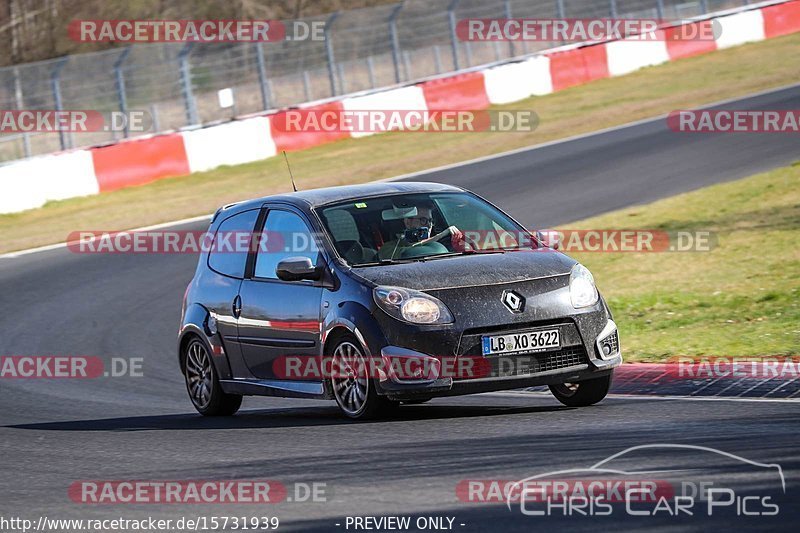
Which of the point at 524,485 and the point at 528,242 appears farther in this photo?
the point at 528,242

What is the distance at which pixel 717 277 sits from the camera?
1443cm

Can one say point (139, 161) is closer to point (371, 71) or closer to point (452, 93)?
point (371, 71)

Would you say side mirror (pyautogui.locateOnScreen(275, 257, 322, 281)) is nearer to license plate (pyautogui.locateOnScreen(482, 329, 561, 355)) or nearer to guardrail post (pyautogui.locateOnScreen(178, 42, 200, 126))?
license plate (pyautogui.locateOnScreen(482, 329, 561, 355))

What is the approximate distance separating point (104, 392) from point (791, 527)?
8.35 m

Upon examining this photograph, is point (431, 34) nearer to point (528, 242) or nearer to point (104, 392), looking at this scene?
point (104, 392)

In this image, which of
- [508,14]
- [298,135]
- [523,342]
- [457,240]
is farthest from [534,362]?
[508,14]

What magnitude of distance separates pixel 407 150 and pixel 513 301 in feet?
64.1

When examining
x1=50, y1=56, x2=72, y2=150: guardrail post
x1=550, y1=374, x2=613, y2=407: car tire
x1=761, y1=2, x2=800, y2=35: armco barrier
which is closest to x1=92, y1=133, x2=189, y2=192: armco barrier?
x1=50, y1=56, x2=72, y2=150: guardrail post

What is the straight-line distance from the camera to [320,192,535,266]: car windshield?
966cm

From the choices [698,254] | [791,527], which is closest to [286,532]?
[791,527]

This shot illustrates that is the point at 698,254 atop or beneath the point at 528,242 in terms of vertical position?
beneath

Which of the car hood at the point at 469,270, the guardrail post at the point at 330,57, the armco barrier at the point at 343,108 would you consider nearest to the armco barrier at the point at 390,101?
the armco barrier at the point at 343,108

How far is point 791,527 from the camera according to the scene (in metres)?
5.45

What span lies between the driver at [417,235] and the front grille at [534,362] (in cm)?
118
